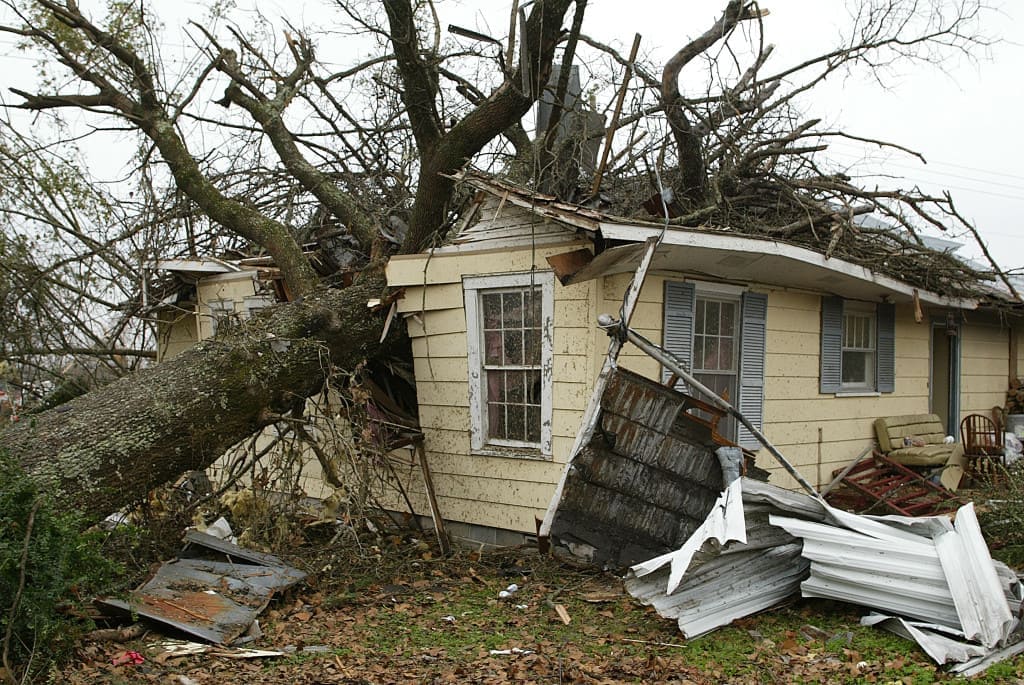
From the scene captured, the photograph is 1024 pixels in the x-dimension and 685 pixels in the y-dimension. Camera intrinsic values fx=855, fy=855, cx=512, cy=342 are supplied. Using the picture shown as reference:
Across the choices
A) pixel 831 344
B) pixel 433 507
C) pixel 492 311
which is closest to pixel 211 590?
pixel 433 507

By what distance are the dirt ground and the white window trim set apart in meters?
1.26

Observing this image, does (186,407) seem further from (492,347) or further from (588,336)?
(588,336)

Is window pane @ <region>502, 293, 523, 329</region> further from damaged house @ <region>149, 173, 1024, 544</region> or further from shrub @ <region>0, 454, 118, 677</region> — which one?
shrub @ <region>0, 454, 118, 677</region>

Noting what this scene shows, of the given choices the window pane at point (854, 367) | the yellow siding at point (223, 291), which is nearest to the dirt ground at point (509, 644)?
the window pane at point (854, 367)

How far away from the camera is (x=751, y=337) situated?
9102 millimetres

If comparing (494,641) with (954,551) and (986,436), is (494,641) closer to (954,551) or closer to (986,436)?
(954,551)

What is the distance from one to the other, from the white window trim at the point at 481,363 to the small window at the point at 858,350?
14.6 ft

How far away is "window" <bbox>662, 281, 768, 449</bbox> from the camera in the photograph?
8.78 meters

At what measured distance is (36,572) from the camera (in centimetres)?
511

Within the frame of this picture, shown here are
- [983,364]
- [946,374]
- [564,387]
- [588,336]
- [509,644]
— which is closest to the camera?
[509,644]

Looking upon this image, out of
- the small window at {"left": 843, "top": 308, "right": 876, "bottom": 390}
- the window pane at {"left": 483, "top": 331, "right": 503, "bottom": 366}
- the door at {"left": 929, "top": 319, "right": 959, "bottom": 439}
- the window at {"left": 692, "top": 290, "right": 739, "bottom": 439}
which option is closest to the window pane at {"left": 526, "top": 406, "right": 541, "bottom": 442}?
the window pane at {"left": 483, "top": 331, "right": 503, "bottom": 366}

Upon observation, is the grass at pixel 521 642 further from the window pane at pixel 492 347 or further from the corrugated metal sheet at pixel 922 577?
the window pane at pixel 492 347

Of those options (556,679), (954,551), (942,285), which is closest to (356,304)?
(556,679)

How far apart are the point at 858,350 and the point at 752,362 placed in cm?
247
